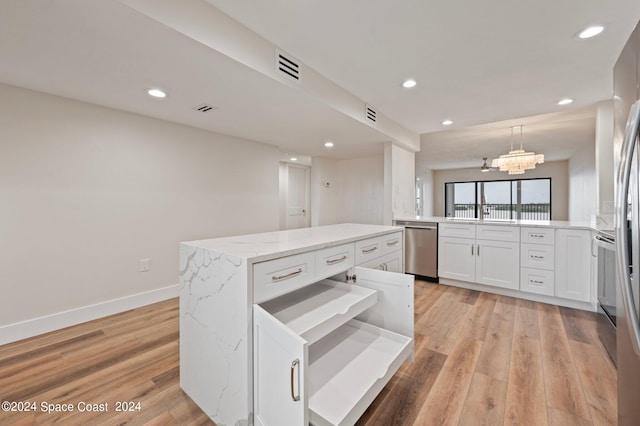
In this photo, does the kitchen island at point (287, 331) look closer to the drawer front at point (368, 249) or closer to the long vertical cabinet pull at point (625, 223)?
the drawer front at point (368, 249)

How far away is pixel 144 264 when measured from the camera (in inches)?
115

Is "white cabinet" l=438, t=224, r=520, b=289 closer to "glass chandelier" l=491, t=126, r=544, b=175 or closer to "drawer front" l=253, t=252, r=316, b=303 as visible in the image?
"glass chandelier" l=491, t=126, r=544, b=175

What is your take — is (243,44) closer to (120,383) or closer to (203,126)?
(203,126)

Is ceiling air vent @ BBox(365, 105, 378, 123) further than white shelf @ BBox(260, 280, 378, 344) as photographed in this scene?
Yes

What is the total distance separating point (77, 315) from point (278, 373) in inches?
102

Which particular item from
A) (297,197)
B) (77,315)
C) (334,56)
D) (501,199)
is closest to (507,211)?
(501,199)

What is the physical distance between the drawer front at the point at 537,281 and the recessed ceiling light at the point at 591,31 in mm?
2295

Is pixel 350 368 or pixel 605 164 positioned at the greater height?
pixel 605 164

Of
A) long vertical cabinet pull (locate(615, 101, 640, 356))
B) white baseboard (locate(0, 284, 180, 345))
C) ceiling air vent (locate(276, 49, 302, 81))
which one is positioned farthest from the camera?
white baseboard (locate(0, 284, 180, 345))

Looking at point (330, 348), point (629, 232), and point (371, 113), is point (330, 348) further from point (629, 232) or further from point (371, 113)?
point (371, 113)

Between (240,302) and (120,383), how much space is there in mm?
1235

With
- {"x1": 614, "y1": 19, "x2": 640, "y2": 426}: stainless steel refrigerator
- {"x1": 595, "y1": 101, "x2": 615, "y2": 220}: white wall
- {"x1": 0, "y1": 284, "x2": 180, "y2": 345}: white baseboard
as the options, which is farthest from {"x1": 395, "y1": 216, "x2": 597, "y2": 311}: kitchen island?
{"x1": 0, "y1": 284, "x2": 180, "y2": 345}: white baseboard

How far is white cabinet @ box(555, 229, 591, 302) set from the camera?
8.96 feet

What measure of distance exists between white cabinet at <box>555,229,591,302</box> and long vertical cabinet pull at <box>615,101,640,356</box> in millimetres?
2443
